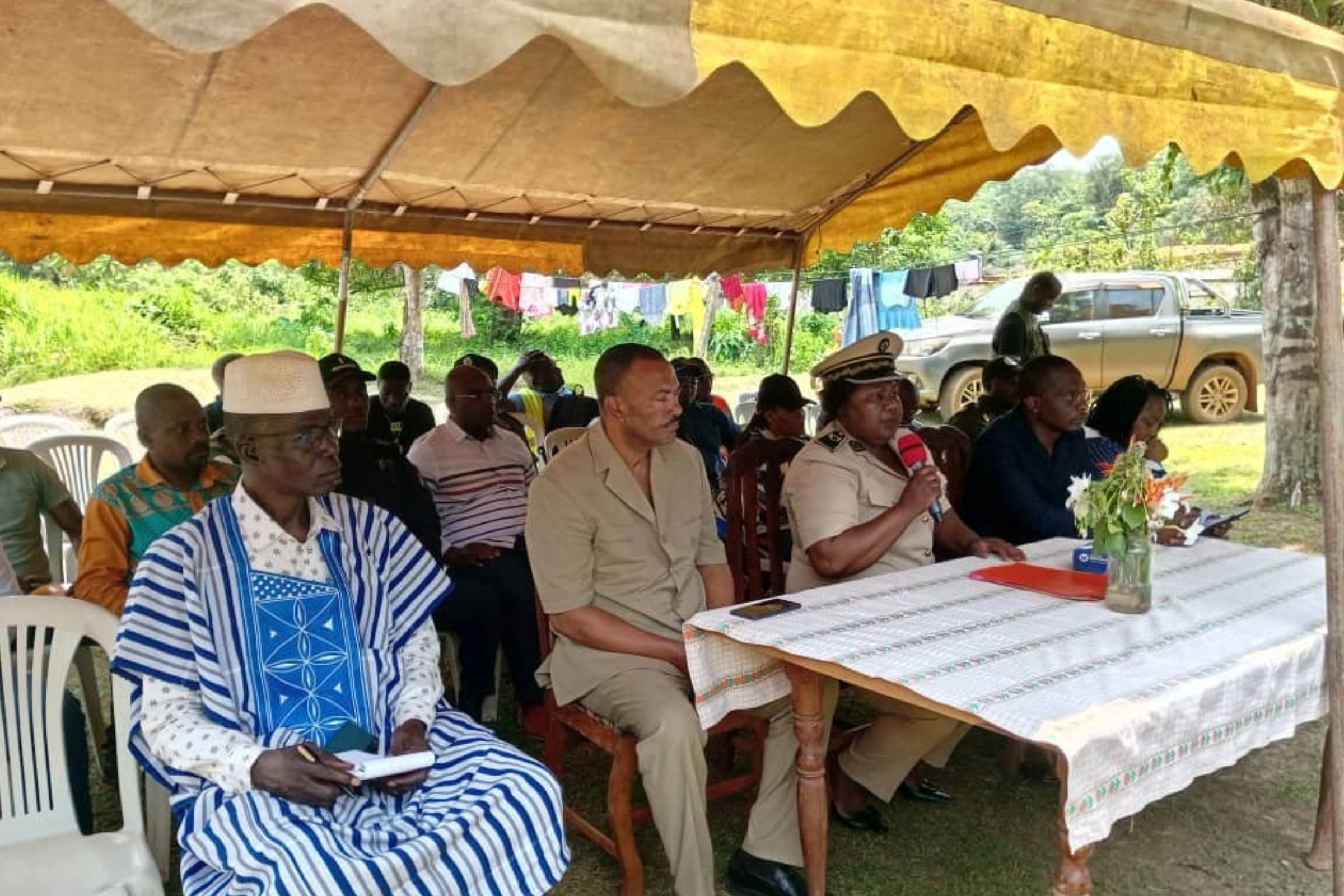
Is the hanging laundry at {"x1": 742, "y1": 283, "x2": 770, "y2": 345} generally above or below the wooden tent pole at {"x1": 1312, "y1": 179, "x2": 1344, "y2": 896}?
above

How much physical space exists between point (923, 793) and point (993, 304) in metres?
11.3

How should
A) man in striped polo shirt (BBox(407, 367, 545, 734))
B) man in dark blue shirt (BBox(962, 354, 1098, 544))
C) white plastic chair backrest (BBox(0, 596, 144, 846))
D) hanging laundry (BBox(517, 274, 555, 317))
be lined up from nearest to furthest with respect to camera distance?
white plastic chair backrest (BBox(0, 596, 144, 846))
man in dark blue shirt (BBox(962, 354, 1098, 544))
man in striped polo shirt (BBox(407, 367, 545, 734))
hanging laundry (BBox(517, 274, 555, 317))

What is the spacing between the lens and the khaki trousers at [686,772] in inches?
102

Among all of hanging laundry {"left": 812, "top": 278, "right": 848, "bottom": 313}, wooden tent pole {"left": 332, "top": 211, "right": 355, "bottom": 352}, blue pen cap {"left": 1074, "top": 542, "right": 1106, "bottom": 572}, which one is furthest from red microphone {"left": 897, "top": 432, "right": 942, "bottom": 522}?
hanging laundry {"left": 812, "top": 278, "right": 848, "bottom": 313}

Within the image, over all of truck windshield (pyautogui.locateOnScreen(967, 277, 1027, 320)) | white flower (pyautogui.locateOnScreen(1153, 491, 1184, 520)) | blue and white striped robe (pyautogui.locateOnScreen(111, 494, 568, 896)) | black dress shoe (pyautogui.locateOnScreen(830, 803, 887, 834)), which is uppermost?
truck windshield (pyautogui.locateOnScreen(967, 277, 1027, 320))

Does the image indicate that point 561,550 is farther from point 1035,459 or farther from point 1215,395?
point 1215,395

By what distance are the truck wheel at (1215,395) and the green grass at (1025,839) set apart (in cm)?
1087

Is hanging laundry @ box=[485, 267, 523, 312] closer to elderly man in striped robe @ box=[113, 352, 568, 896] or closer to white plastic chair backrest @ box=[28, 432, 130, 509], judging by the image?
white plastic chair backrest @ box=[28, 432, 130, 509]

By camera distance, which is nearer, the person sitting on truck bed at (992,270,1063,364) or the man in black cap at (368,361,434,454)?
the man in black cap at (368,361,434,454)

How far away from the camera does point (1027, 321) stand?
7.25m

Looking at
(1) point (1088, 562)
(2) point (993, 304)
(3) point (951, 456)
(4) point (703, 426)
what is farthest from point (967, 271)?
(1) point (1088, 562)

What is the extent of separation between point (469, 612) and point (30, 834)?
1978 mm

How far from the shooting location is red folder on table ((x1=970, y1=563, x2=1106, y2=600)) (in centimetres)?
275

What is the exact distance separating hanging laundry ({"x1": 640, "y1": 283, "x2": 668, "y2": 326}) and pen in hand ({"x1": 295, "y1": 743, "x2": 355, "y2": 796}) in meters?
15.2
